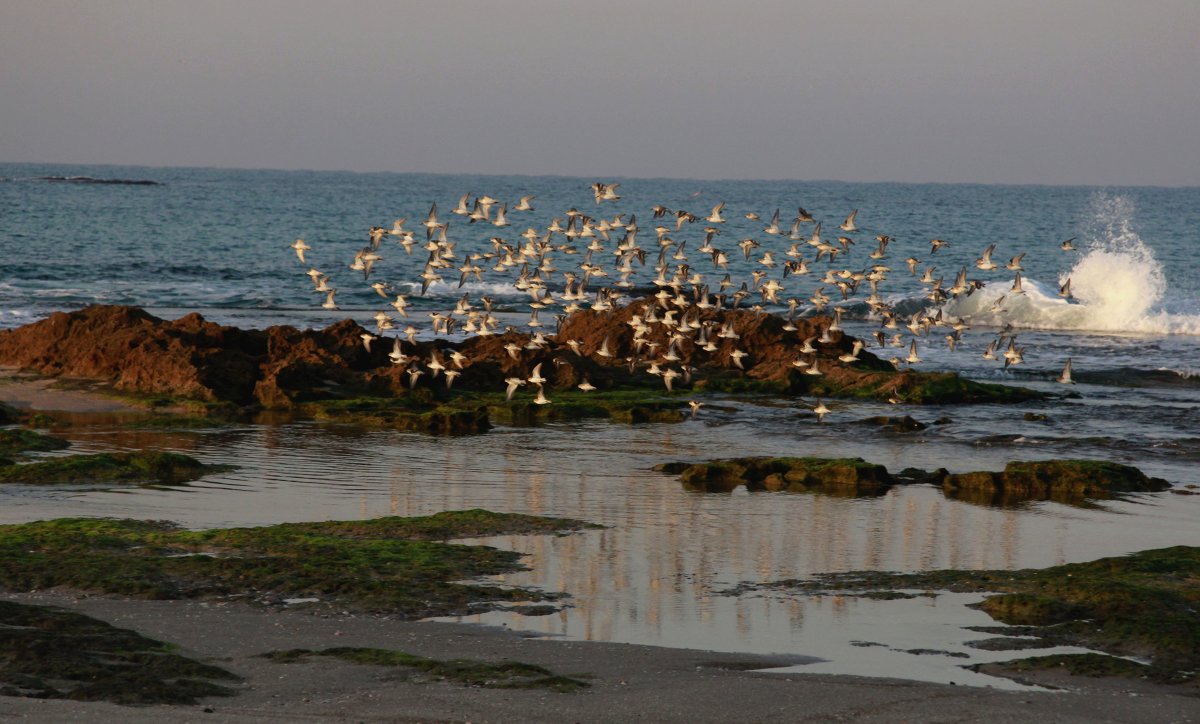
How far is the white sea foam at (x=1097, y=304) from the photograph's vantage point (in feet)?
151

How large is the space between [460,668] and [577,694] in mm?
895

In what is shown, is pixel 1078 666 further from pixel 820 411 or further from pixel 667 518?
pixel 820 411

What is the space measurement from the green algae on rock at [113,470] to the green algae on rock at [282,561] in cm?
268

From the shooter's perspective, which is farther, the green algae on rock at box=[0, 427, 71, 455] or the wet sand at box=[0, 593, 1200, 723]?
the green algae on rock at box=[0, 427, 71, 455]

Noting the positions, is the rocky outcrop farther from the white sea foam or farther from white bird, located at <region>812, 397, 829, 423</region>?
the white sea foam

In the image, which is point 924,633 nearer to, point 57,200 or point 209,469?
point 209,469

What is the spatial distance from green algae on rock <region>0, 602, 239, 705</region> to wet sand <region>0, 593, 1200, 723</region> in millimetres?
174

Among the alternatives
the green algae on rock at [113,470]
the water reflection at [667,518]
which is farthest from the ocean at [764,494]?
the green algae on rock at [113,470]

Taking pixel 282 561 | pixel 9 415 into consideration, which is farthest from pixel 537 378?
pixel 282 561

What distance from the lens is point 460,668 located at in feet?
33.0

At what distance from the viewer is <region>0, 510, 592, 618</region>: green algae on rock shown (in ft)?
39.6

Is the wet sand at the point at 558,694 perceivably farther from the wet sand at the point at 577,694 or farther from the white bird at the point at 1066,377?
the white bird at the point at 1066,377

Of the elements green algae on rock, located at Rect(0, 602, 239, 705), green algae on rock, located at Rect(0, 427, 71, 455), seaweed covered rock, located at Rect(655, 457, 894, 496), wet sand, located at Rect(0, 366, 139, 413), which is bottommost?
wet sand, located at Rect(0, 366, 139, 413)

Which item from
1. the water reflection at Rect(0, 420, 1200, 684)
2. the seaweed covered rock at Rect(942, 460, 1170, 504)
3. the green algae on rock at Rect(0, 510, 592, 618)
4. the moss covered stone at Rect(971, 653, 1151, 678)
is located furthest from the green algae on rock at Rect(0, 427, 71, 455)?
the moss covered stone at Rect(971, 653, 1151, 678)
